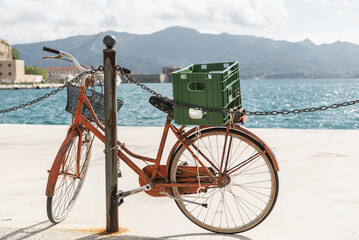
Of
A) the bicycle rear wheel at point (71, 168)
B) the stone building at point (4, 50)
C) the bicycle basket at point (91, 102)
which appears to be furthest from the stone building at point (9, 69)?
the bicycle basket at point (91, 102)

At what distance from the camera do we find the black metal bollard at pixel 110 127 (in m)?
3.29

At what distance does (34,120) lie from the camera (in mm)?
40812

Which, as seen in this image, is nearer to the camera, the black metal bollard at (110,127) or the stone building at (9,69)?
the black metal bollard at (110,127)

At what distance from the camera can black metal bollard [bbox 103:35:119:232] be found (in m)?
3.29

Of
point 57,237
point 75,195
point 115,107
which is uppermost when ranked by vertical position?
point 115,107

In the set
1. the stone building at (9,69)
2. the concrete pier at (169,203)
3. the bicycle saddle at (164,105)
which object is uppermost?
the stone building at (9,69)

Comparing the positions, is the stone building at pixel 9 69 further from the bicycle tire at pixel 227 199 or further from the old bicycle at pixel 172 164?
the bicycle tire at pixel 227 199

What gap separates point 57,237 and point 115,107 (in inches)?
44.6

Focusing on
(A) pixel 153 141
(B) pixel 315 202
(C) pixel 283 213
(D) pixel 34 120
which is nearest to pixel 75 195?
(C) pixel 283 213

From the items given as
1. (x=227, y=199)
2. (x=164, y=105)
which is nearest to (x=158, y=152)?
(x=164, y=105)

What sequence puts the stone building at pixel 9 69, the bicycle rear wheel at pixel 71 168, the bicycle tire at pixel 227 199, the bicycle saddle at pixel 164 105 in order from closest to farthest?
the bicycle tire at pixel 227 199 → the bicycle saddle at pixel 164 105 → the bicycle rear wheel at pixel 71 168 → the stone building at pixel 9 69

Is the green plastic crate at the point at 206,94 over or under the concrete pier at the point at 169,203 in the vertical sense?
over

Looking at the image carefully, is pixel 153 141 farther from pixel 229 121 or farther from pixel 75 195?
pixel 229 121

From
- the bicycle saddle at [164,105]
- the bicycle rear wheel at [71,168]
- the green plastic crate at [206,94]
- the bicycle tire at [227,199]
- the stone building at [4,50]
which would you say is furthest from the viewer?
the stone building at [4,50]
